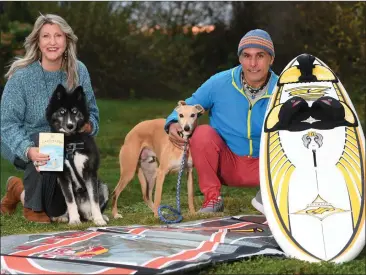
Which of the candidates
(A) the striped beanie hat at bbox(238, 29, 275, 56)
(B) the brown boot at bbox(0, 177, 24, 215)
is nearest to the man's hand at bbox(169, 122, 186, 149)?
(A) the striped beanie hat at bbox(238, 29, 275, 56)

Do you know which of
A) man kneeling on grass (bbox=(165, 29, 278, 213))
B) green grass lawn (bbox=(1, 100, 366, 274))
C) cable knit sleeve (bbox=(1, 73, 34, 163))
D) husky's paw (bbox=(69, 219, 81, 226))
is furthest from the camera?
man kneeling on grass (bbox=(165, 29, 278, 213))

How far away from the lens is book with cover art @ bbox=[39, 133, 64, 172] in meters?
5.07

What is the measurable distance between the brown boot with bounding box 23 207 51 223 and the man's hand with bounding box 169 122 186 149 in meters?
1.10

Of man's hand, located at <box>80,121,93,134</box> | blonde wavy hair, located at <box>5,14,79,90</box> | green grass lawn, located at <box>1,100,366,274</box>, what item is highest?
blonde wavy hair, located at <box>5,14,79,90</box>

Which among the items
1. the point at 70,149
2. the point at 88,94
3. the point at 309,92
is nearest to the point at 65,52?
the point at 88,94

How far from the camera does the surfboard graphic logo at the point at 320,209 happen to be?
3.95 m

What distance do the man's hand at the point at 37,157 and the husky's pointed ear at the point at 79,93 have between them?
1.49 feet

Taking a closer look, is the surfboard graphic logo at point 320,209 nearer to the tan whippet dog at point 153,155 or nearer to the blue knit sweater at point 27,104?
the tan whippet dog at point 153,155

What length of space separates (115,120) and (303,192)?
20.9 feet

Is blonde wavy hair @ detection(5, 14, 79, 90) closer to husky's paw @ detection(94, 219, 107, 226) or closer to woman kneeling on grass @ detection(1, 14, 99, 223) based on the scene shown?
woman kneeling on grass @ detection(1, 14, 99, 223)

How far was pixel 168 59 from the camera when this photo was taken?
1047 cm

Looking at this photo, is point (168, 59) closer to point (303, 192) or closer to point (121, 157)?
point (121, 157)

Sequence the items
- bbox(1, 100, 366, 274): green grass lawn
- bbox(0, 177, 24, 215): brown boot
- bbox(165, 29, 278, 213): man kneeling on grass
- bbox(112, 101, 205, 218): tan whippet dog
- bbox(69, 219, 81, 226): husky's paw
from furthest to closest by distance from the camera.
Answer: bbox(0, 177, 24, 215): brown boot → bbox(112, 101, 205, 218): tan whippet dog → bbox(165, 29, 278, 213): man kneeling on grass → bbox(69, 219, 81, 226): husky's paw → bbox(1, 100, 366, 274): green grass lawn

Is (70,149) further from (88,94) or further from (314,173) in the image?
(314,173)
